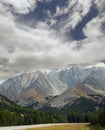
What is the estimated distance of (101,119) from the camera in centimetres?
16175

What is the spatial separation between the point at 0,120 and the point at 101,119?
70996mm

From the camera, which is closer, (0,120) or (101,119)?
(101,119)

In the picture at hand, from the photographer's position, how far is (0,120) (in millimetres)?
195250
